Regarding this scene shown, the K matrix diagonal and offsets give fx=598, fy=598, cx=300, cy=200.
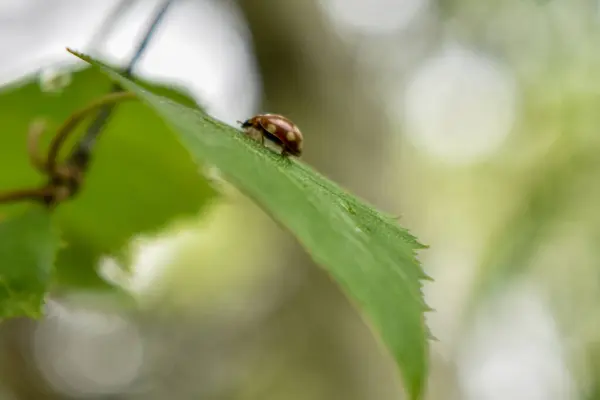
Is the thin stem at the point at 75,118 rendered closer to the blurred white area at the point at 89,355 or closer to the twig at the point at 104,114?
the twig at the point at 104,114

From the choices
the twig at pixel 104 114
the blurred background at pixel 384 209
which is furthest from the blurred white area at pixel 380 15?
the twig at pixel 104 114

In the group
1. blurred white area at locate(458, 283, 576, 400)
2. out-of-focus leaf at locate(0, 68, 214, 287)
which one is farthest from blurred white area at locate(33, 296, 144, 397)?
out-of-focus leaf at locate(0, 68, 214, 287)

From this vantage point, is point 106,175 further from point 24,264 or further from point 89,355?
point 89,355

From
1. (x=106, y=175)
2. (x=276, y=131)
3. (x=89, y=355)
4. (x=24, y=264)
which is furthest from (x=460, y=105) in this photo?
(x=89, y=355)

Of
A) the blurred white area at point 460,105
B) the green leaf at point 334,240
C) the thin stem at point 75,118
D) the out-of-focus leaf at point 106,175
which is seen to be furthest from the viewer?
the blurred white area at point 460,105

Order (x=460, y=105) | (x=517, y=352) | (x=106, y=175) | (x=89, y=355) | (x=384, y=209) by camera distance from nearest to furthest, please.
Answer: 1. (x=106, y=175)
2. (x=384, y=209)
3. (x=517, y=352)
4. (x=460, y=105)
5. (x=89, y=355)

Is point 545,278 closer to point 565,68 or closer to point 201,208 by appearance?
point 565,68

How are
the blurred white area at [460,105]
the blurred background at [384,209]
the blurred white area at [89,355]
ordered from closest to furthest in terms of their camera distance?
1. the blurred background at [384,209]
2. the blurred white area at [460,105]
3. the blurred white area at [89,355]
